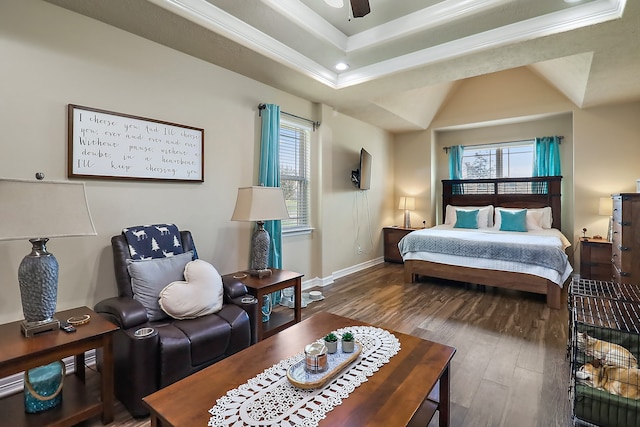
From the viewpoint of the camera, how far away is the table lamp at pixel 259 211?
273 centimetres

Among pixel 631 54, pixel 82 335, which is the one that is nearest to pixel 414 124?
pixel 631 54

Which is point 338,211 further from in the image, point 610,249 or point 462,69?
point 610,249

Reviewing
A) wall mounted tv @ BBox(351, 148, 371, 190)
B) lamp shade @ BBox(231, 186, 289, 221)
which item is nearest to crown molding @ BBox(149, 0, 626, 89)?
lamp shade @ BBox(231, 186, 289, 221)

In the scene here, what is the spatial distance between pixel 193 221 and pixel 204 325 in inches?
48.7

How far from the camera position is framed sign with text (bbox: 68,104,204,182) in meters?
2.29

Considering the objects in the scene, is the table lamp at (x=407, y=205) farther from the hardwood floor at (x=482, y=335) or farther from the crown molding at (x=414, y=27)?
the crown molding at (x=414, y=27)

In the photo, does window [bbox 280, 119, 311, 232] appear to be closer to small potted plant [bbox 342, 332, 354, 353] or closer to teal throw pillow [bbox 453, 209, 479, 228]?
small potted plant [bbox 342, 332, 354, 353]

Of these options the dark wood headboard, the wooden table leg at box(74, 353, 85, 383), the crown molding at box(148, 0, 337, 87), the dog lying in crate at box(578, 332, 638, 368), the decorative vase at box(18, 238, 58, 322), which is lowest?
the wooden table leg at box(74, 353, 85, 383)

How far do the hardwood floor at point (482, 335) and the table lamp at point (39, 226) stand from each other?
71cm

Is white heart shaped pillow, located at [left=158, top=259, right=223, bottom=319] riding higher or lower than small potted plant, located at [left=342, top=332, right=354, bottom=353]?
higher

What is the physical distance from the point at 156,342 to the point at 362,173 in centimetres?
395

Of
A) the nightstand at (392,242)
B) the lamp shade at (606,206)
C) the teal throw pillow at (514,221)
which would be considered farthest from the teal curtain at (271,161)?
the lamp shade at (606,206)

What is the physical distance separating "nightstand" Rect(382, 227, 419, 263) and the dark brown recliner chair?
163 inches

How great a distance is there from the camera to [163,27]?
245 cm
